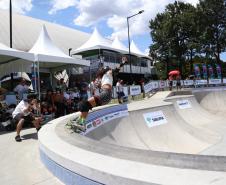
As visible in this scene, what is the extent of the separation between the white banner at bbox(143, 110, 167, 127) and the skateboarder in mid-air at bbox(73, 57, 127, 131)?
576 centimetres

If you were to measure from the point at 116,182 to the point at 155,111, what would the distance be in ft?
38.6

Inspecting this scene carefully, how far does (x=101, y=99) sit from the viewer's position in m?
7.23

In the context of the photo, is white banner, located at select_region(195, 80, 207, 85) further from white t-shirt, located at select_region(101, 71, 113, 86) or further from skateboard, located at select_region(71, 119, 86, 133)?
skateboard, located at select_region(71, 119, 86, 133)

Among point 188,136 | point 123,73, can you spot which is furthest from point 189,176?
point 123,73

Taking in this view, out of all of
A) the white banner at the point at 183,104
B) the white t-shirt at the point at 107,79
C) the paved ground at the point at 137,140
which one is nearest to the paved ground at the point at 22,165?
the paved ground at the point at 137,140

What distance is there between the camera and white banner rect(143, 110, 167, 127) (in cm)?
1325

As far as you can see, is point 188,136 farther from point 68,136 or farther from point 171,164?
point 171,164

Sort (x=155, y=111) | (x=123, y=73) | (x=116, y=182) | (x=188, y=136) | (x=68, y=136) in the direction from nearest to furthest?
(x=116, y=182)
(x=68, y=136)
(x=188, y=136)
(x=155, y=111)
(x=123, y=73)

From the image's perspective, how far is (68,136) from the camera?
202 inches

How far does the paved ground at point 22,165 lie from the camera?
4.28 meters

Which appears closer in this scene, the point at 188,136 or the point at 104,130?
the point at 104,130

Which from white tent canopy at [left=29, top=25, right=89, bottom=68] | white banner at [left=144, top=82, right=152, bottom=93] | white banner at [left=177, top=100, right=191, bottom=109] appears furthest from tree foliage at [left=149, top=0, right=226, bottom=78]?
white tent canopy at [left=29, top=25, right=89, bottom=68]

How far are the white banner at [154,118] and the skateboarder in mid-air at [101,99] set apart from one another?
227 inches

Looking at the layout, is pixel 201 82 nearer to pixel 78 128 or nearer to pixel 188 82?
pixel 188 82
